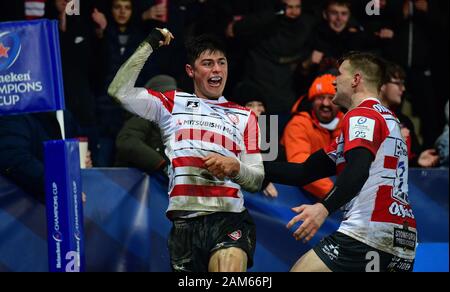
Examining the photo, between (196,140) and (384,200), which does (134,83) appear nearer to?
(196,140)

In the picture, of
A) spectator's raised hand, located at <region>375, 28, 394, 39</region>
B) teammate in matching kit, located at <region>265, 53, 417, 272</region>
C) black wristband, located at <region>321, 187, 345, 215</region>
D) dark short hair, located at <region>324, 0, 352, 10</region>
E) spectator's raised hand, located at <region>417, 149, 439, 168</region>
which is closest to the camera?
black wristband, located at <region>321, 187, 345, 215</region>

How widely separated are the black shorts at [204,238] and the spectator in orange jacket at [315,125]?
1739mm

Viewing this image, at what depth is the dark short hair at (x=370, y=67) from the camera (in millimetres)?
7020

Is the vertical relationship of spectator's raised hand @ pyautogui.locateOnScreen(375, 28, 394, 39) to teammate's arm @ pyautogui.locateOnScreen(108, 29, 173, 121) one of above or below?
above

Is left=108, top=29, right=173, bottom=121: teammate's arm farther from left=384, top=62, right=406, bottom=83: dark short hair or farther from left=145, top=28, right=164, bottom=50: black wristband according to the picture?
left=384, top=62, right=406, bottom=83: dark short hair

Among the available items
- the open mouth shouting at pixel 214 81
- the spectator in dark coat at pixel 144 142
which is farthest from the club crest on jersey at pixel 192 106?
the spectator in dark coat at pixel 144 142

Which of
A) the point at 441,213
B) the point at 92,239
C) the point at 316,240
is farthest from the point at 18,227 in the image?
the point at 441,213

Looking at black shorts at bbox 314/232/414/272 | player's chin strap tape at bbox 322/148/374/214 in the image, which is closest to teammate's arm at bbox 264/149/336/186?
black shorts at bbox 314/232/414/272

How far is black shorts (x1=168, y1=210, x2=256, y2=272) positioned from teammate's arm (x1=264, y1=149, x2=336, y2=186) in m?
0.41

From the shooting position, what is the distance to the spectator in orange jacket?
881cm

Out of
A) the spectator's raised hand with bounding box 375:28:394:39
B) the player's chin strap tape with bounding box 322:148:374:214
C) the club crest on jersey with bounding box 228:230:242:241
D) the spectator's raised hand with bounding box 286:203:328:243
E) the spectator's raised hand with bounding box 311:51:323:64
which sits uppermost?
the spectator's raised hand with bounding box 375:28:394:39

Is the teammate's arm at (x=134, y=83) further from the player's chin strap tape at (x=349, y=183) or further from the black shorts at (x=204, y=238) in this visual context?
the player's chin strap tape at (x=349, y=183)

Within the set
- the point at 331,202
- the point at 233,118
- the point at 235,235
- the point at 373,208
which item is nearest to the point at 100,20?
the point at 233,118

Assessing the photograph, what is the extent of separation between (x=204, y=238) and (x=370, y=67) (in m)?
1.68
